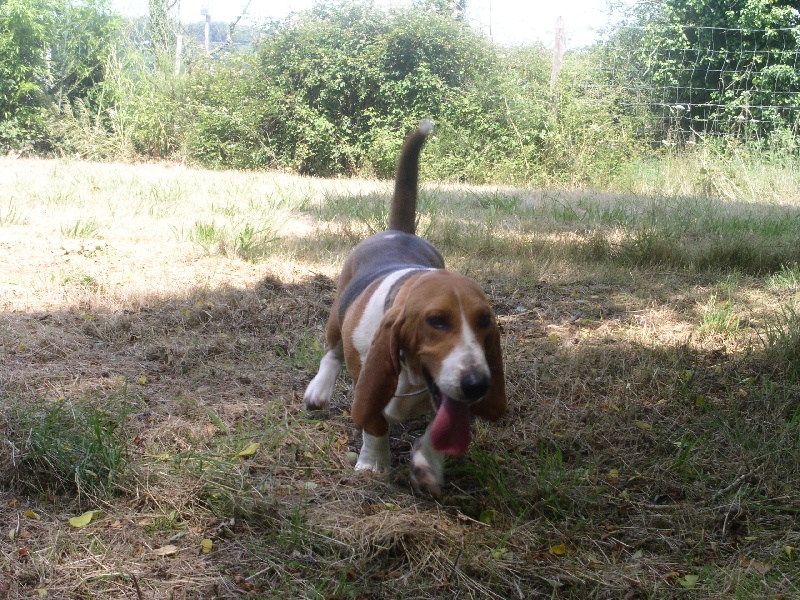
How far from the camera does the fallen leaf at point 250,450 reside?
260 centimetres

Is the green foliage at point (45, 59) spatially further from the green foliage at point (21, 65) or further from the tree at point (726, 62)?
the tree at point (726, 62)

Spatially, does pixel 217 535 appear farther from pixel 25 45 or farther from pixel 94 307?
pixel 25 45

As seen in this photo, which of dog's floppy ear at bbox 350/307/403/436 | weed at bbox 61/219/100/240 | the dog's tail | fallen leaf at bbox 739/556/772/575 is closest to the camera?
fallen leaf at bbox 739/556/772/575

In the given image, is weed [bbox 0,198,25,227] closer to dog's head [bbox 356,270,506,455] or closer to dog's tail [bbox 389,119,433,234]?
dog's tail [bbox 389,119,433,234]

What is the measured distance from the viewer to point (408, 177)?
12.1ft

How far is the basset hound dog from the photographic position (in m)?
2.17

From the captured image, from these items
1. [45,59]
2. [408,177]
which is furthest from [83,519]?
[45,59]

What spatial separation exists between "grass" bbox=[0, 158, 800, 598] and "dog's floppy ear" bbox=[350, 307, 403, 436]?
0.96 feet

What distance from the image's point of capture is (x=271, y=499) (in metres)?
2.35

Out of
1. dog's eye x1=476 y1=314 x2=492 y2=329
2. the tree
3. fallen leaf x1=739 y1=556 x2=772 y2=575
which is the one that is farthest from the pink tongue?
the tree

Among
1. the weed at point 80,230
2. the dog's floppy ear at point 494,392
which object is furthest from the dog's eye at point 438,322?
the weed at point 80,230

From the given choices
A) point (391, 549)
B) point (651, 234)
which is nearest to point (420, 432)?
point (391, 549)

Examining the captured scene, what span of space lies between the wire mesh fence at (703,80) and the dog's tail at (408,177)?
27.2 ft

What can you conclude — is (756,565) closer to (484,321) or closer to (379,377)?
(484,321)
